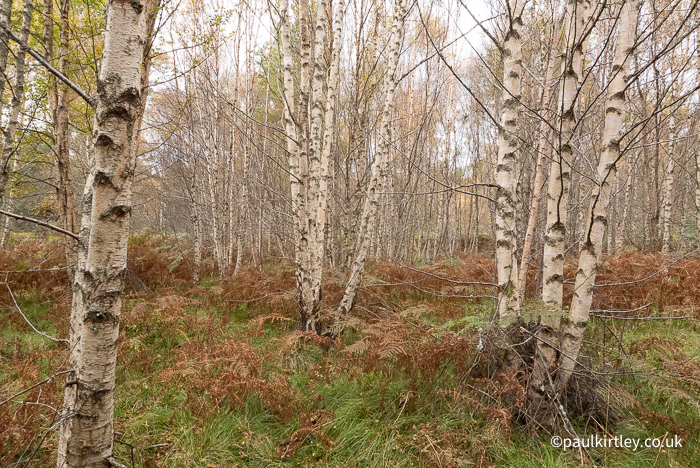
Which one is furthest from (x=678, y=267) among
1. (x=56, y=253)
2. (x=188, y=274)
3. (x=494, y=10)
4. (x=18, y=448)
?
(x=56, y=253)

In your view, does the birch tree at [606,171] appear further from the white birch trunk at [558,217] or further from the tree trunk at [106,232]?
the tree trunk at [106,232]

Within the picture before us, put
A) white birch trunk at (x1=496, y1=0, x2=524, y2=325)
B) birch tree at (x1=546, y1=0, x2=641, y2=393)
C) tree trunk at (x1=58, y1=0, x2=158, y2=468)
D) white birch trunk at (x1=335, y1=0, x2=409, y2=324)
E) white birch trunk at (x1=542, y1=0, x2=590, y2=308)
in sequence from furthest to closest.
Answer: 1. white birch trunk at (x1=335, y1=0, x2=409, y2=324)
2. white birch trunk at (x1=496, y1=0, x2=524, y2=325)
3. white birch trunk at (x1=542, y1=0, x2=590, y2=308)
4. birch tree at (x1=546, y1=0, x2=641, y2=393)
5. tree trunk at (x1=58, y1=0, x2=158, y2=468)

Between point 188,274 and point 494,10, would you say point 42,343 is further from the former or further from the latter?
point 494,10

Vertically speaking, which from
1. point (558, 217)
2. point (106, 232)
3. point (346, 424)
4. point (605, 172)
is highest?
point (605, 172)

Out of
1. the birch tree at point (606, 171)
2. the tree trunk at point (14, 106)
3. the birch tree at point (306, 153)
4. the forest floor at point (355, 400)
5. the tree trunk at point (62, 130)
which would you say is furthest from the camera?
the birch tree at point (306, 153)

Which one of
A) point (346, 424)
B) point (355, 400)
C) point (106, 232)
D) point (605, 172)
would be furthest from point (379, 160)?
point (106, 232)

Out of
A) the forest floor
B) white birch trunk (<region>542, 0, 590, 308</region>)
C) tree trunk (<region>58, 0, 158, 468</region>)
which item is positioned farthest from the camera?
white birch trunk (<region>542, 0, 590, 308</region>)

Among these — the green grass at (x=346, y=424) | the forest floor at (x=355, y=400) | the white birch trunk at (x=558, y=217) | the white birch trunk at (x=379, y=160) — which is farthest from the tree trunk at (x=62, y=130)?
the white birch trunk at (x=558, y=217)

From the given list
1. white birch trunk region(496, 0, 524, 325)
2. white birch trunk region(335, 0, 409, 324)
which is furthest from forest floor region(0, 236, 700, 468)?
white birch trunk region(335, 0, 409, 324)

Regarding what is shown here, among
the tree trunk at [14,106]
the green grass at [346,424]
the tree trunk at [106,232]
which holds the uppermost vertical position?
the tree trunk at [14,106]

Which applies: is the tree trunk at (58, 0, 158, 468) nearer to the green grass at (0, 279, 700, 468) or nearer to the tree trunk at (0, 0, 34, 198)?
the green grass at (0, 279, 700, 468)

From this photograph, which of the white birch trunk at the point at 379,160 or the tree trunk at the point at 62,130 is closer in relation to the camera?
the tree trunk at the point at 62,130

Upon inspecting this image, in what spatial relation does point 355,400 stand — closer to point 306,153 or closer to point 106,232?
point 106,232

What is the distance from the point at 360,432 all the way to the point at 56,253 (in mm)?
7507
